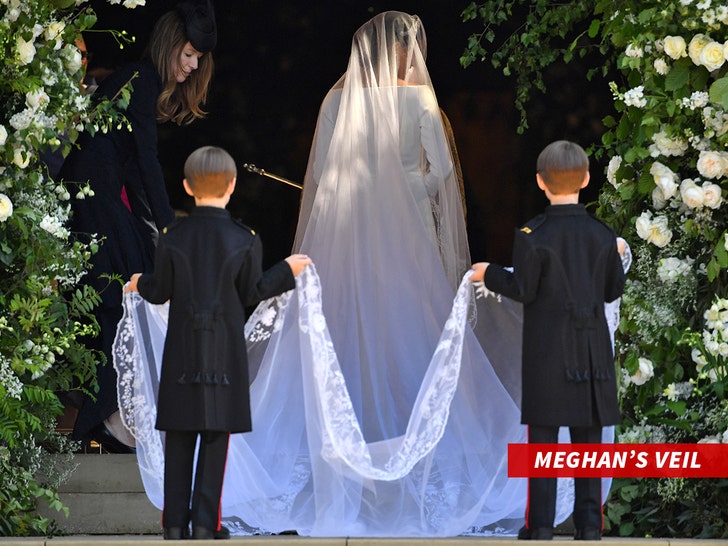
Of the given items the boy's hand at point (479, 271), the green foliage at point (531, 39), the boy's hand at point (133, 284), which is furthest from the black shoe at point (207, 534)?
the green foliage at point (531, 39)

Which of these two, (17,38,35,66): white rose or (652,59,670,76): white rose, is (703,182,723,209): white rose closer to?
(652,59,670,76): white rose

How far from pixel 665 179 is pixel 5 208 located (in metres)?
2.48

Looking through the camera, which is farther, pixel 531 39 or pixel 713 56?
pixel 531 39

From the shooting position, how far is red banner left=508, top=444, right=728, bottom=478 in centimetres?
424

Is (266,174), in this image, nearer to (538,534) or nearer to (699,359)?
(699,359)

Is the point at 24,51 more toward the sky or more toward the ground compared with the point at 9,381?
more toward the sky

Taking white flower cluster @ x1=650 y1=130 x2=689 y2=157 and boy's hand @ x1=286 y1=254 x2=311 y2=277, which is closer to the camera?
boy's hand @ x1=286 y1=254 x2=311 y2=277

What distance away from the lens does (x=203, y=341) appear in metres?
4.17

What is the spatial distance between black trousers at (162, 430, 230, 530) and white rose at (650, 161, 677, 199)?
1.94 m

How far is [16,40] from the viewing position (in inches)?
192

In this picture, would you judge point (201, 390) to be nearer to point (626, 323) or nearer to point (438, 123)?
point (626, 323)

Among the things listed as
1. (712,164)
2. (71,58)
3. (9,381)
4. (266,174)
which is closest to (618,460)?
(712,164)

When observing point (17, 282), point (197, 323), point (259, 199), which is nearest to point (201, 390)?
point (197, 323)

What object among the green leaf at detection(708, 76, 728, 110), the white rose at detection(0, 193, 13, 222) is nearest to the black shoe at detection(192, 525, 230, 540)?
the white rose at detection(0, 193, 13, 222)
